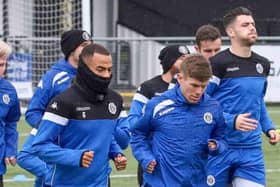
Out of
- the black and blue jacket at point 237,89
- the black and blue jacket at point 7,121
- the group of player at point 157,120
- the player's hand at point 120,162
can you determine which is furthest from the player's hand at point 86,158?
the black and blue jacket at point 237,89

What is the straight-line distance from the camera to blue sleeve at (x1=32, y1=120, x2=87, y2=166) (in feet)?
18.8

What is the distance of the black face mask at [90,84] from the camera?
5.89m

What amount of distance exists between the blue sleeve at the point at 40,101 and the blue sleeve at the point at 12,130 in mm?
234

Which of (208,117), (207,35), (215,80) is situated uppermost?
(207,35)

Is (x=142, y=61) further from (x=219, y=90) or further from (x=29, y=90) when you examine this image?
(x=219, y=90)

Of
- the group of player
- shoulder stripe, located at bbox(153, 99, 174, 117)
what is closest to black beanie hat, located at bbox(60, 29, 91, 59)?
the group of player

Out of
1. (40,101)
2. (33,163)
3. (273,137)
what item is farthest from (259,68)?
(33,163)

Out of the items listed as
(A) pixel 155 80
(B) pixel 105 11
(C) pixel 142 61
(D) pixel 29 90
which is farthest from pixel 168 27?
(A) pixel 155 80

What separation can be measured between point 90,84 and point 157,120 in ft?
2.16

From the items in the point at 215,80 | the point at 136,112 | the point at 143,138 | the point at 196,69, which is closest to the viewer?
the point at 196,69

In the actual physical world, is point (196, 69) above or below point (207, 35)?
below

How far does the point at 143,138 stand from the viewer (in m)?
6.50

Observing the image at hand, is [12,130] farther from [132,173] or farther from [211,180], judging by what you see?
[132,173]

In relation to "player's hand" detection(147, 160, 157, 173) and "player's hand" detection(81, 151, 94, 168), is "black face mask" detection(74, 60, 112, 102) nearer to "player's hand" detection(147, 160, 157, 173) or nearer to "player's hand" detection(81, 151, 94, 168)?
"player's hand" detection(81, 151, 94, 168)
